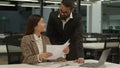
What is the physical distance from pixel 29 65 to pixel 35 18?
615mm

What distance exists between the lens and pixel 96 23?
11.8m

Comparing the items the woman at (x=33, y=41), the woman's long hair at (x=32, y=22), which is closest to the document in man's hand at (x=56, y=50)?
the woman at (x=33, y=41)

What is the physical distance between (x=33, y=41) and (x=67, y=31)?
0.62 metres

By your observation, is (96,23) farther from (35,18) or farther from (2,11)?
(35,18)

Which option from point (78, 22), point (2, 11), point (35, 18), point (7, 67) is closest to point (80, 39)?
point (78, 22)

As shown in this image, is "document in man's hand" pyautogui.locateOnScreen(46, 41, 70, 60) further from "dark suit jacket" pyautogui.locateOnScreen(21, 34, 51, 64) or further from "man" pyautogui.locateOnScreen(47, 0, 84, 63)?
"man" pyautogui.locateOnScreen(47, 0, 84, 63)

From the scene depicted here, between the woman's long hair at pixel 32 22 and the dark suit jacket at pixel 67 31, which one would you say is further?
the dark suit jacket at pixel 67 31

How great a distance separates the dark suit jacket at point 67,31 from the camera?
3857 millimetres

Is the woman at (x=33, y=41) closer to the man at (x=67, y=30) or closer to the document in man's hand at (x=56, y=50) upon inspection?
the document in man's hand at (x=56, y=50)

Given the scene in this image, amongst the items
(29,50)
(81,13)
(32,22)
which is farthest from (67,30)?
(81,13)

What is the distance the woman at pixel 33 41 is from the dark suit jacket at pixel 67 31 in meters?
0.32

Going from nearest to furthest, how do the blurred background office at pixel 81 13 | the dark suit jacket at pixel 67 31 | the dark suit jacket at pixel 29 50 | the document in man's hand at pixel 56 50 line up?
the document in man's hand at pixel 56 50 < the dark suit jacket at pixel 29 50 < the dark suit jacket at pixel 67 31 < the blurred background office at pixel 81 13

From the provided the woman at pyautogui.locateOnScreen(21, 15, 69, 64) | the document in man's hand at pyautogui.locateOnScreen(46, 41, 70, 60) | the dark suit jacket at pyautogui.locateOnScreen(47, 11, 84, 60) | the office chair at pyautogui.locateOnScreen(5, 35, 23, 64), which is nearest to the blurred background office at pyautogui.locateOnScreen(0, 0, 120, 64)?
the dark suit jacket at pyautogui.locateOnScreen(47, 11, 84, 60)

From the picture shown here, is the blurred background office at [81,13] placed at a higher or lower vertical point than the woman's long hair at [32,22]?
lower
